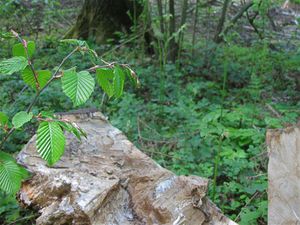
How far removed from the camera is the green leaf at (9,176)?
177 centimetres

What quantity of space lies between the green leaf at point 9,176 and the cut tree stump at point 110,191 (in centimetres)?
30

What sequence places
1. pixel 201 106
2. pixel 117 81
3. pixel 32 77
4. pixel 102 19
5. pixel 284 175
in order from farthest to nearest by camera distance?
pixel 102 19, pixel 201 106, pixel 284 175, pixel 32 77, pixel 117 81

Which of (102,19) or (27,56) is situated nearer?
(27,56)

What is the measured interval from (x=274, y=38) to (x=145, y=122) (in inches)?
139

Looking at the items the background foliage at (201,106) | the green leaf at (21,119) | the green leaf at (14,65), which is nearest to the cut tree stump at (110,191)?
the background foliage at (201,106)

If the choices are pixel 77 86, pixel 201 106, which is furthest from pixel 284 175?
pixel 201 106

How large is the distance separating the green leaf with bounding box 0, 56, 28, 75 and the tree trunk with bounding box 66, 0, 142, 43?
16.3 feet

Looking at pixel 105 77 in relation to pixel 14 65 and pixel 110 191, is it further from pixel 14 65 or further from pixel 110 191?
pixel 110 191

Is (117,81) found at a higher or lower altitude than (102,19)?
Result: higher

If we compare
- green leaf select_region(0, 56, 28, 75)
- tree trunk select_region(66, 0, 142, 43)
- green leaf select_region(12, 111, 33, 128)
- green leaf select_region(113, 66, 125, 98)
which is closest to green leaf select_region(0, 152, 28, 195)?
green leaf select_region(12, 111, 33, 128)

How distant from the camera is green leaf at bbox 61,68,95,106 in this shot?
159 centimetres

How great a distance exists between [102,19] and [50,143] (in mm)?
5282

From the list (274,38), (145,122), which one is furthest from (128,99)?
(274,38)

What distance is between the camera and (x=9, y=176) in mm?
1796
